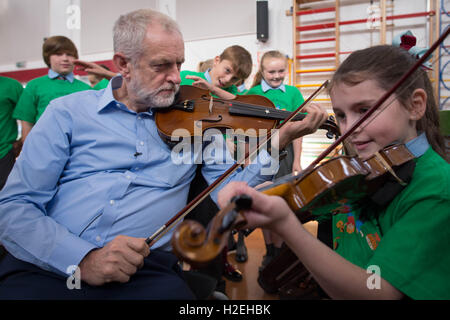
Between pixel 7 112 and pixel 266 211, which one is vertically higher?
pixel 7 112

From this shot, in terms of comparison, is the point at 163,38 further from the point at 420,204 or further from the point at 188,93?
the point at 420,204

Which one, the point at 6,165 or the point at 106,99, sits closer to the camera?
the point at 106,99

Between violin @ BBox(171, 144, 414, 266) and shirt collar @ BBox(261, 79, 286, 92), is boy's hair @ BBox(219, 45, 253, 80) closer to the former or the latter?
shirt collar @ BBox(261, 79, 286, 92)

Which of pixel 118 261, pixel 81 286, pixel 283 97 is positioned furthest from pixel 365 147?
pixel 283 97

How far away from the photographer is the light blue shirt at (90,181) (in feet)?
2.73

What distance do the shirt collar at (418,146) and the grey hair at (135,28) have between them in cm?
83

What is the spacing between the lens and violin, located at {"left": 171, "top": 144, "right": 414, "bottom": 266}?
0.46 metres

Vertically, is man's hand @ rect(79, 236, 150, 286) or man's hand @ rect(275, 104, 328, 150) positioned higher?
man's hand @ rect(275, 104, 328, 150)

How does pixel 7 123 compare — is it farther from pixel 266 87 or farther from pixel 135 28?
pixel 266 87

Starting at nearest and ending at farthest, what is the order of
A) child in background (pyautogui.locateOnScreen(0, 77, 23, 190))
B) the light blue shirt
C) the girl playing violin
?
the girl playing violin, the light blue shirt, child in background (pyautogui.locateOnScreen(0, 77, 23, 190))

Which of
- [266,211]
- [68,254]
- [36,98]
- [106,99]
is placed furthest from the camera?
[36,98]

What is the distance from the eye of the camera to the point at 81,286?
30.4 inches

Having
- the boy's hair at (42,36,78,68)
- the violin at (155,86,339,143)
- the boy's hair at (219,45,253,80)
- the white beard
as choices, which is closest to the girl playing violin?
the violin at (155,86,339,143)

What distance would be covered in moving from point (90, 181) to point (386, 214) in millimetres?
820
